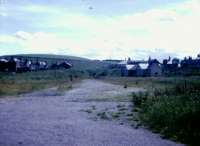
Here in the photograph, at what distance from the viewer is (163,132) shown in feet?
40.5

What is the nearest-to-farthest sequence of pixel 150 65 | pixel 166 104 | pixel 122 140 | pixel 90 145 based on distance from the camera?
pixel 90 145, pixel 122 140, pixel 166 104, pixel 150 65

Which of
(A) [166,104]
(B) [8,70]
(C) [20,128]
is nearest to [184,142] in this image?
(A) [166,104]

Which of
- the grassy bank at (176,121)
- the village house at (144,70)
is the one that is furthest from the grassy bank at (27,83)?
the grassy bank at (176,121)

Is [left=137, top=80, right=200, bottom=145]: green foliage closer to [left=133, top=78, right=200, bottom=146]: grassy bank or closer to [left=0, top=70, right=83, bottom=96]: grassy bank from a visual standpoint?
[left=133, top=78, right=200, bottom=146]: grassy bank

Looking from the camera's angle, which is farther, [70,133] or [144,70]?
[144,70]

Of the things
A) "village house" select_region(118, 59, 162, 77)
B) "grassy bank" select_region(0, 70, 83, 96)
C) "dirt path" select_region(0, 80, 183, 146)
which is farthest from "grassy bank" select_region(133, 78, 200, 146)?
"village house" select_region(118, 59, 162, 77)

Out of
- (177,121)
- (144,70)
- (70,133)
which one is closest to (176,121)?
(177,121)

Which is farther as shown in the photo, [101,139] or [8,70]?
[8,70]

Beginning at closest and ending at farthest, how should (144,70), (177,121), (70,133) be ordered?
1. (70,133)
2. (177,121)
3. (144,70)

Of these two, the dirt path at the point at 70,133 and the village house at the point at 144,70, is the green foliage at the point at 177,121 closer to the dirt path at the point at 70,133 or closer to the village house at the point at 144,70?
the dirt path at the point at 70,133

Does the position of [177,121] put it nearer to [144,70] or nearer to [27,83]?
[27,83]

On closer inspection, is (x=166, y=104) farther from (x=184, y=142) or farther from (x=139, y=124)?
(x=184, y=142)

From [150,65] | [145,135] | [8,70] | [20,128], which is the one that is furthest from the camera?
[8,70]

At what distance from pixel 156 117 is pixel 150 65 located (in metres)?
77.7
